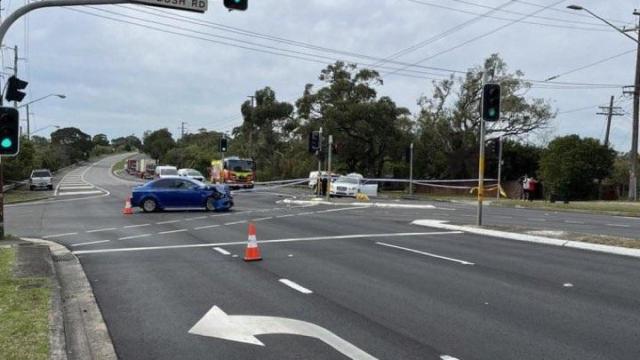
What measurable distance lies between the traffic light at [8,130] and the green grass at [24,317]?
2733mm

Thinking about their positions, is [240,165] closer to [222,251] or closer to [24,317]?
[222,251]

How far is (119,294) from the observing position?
9.58 meters

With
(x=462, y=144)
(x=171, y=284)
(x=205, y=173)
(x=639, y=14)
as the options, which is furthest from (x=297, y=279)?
(x=205, y=173)

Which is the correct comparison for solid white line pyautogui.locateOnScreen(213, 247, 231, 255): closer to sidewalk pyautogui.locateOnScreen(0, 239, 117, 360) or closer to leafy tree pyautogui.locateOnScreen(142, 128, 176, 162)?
sidewalk pyautogui.locateOnScreen(0, 239, 117, 360)

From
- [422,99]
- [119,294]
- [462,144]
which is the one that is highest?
Answer: [422,99]

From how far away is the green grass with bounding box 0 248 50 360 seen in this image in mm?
6016

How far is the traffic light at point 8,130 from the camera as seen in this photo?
1213 centimetres

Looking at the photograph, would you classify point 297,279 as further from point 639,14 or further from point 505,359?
point 639,14

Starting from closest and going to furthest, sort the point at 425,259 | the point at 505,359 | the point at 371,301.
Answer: the point at 505,359, the point at 371,301, the point at 425,259

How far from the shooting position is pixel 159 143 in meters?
165

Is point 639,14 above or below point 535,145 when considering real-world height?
above

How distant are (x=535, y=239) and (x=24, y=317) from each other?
12.8 meters

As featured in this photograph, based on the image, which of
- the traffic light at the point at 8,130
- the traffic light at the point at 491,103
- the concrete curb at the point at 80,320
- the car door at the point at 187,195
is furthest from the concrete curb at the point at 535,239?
the traffic light at the point at 8,130

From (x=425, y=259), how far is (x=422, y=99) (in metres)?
49.3
